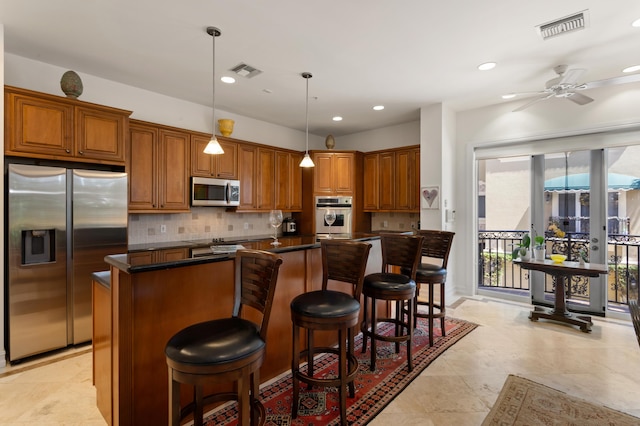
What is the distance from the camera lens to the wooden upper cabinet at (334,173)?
17.7 ft

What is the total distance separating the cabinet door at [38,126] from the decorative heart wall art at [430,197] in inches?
172

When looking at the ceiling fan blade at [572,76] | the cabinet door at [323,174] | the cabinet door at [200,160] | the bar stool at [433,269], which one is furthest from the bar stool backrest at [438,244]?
the cabinet door at [200,160]

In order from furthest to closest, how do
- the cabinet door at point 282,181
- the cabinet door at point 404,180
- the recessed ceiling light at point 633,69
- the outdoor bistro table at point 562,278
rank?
the cabinet door at point 282,181, the cabinet door at point 404,180, the outdoor bistro table at point 562,278, the recessed ceiling light at point 633,69

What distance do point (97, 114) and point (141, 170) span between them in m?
0.74

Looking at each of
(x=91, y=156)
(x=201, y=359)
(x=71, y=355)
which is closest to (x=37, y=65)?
(x=91, y=156)

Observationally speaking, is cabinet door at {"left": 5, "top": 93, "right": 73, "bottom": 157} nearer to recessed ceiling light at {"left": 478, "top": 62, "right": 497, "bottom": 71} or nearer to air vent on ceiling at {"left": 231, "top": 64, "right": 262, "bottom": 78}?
air vent on ceiling at {"left": 231, "top": 64, "right": 262, "bottom": 78}

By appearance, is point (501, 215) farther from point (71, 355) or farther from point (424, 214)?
point (71, 355)

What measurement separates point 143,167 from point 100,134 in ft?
1.97

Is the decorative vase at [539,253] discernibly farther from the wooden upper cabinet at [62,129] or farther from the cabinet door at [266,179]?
the wooden upper cabinet at [62,129]

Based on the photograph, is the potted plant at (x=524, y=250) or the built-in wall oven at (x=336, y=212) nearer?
the potted plant at (x=524, y=250)

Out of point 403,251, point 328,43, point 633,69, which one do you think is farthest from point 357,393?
point 633,69

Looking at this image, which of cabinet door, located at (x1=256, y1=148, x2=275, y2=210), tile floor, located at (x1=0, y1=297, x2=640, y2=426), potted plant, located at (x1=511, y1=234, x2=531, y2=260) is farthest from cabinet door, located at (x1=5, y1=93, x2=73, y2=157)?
potted plant, located at (x1=511, y1=234, x2=531, y2=260)

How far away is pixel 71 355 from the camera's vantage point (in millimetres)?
2881

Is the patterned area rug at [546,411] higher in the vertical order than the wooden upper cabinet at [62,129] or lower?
lower
